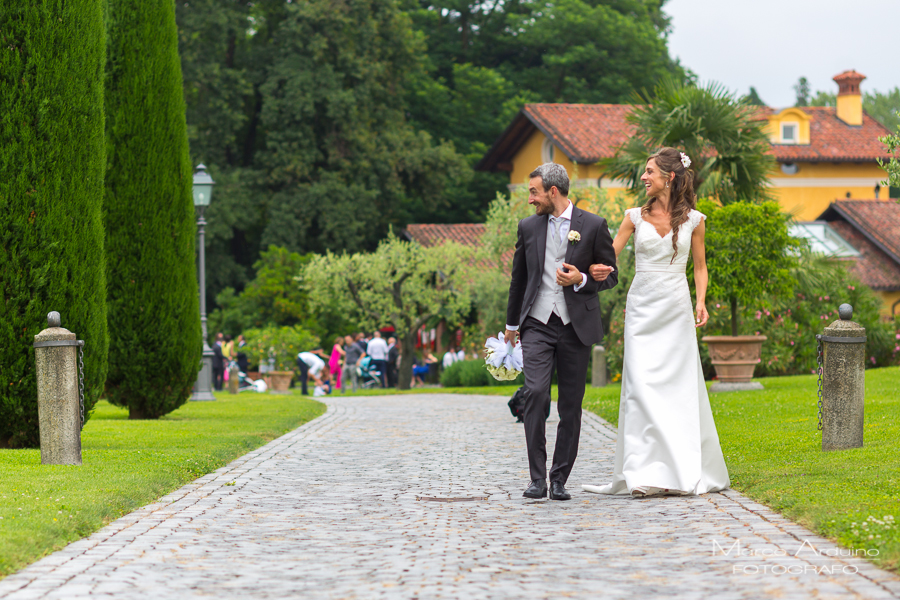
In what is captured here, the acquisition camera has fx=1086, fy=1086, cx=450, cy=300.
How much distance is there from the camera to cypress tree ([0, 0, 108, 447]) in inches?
386

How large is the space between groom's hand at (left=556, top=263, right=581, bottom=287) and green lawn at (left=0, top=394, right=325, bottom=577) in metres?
3.01

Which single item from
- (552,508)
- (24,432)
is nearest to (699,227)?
(552,508)

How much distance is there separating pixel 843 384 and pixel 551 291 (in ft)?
9.34

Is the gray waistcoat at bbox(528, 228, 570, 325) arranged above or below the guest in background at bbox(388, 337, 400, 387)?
above

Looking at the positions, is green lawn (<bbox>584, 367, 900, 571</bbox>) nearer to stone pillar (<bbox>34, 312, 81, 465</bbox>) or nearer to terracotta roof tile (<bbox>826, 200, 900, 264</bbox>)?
stone pillar (<bbox>34, 312, 81, 465</bbox>)

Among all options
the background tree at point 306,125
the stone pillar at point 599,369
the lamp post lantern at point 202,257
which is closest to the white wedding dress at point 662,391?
the lamp post lantern at point 202,257

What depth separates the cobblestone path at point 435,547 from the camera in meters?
4.44

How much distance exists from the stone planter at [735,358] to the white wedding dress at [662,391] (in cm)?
1096

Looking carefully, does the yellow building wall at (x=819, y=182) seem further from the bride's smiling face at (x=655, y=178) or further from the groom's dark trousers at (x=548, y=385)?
the groom's dark trousers at (x=548, y=385)

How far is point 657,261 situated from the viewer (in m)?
7.16

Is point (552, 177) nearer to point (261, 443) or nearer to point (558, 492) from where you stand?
point (558, 492)

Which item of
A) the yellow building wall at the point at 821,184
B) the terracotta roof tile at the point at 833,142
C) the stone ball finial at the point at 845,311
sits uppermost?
the terracotta roof tile at the point at 833,142

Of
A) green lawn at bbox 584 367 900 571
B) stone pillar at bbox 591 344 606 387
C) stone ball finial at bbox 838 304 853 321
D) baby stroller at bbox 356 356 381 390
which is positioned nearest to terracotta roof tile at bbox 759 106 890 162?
baby stroller at bbox 356 356 381 390

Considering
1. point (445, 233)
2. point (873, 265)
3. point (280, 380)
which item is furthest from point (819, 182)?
point (280, 380)
